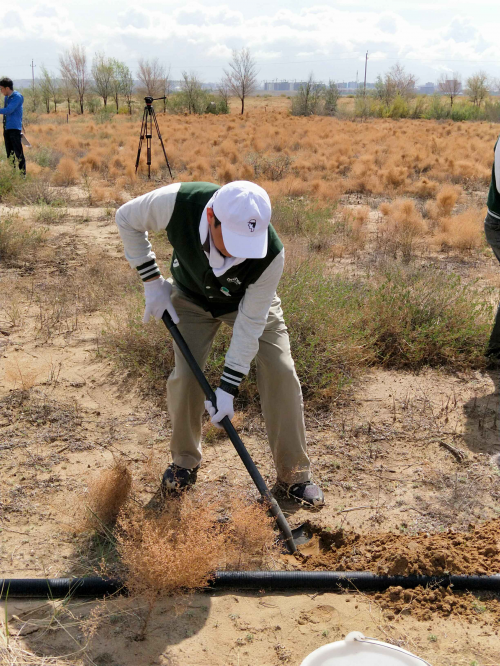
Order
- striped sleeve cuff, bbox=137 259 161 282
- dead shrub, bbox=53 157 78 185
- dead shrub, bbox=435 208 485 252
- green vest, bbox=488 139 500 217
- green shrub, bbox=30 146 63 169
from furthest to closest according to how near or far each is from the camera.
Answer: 1. green shrub, bbox=30 146 63 169
2. dead shrub, bbox=53 157 78 185
3. dead shrub, bbox=435 208 485 252
4. green vest, bbox=488 139 500 217
5. striped sleeve cuff, bbox=137 259 161 282

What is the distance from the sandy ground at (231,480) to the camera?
227 cm

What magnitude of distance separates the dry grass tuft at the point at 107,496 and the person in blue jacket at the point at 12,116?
8.00m

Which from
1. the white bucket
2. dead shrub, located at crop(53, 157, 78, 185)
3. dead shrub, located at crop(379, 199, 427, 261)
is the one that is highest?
dead shrub, located at crop(53, 157, 78, 185)

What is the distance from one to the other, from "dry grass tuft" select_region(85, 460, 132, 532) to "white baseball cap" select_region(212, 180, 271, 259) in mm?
1340

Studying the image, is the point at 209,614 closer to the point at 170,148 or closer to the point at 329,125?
the point at 170,148

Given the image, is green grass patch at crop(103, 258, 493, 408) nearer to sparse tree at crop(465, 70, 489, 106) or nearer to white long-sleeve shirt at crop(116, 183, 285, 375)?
white long-sleeve shirt at crop(116, 183, 285, 375)

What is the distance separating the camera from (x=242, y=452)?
2723mm

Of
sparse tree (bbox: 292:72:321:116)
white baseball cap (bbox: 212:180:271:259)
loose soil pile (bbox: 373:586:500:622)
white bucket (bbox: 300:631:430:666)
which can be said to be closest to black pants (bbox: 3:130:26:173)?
white baseball cap (bbox: 212:180:271:259)

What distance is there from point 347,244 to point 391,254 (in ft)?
1.79

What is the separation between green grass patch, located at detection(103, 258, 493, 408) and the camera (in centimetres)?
414

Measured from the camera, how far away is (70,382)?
167 inches

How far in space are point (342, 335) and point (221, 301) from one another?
1.69 meters

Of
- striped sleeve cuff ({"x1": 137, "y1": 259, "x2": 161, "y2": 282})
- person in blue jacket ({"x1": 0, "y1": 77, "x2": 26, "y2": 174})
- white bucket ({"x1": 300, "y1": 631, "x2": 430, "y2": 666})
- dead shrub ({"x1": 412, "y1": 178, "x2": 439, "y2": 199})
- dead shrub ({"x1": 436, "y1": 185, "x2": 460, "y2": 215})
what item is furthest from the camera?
dead shrub ({"x1": 412, "y1": 178, "x2": 439, "y2": 199})

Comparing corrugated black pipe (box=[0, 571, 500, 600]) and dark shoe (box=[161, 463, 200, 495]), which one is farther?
Result: dark shoe (box=[161, 463, 200, 495])
